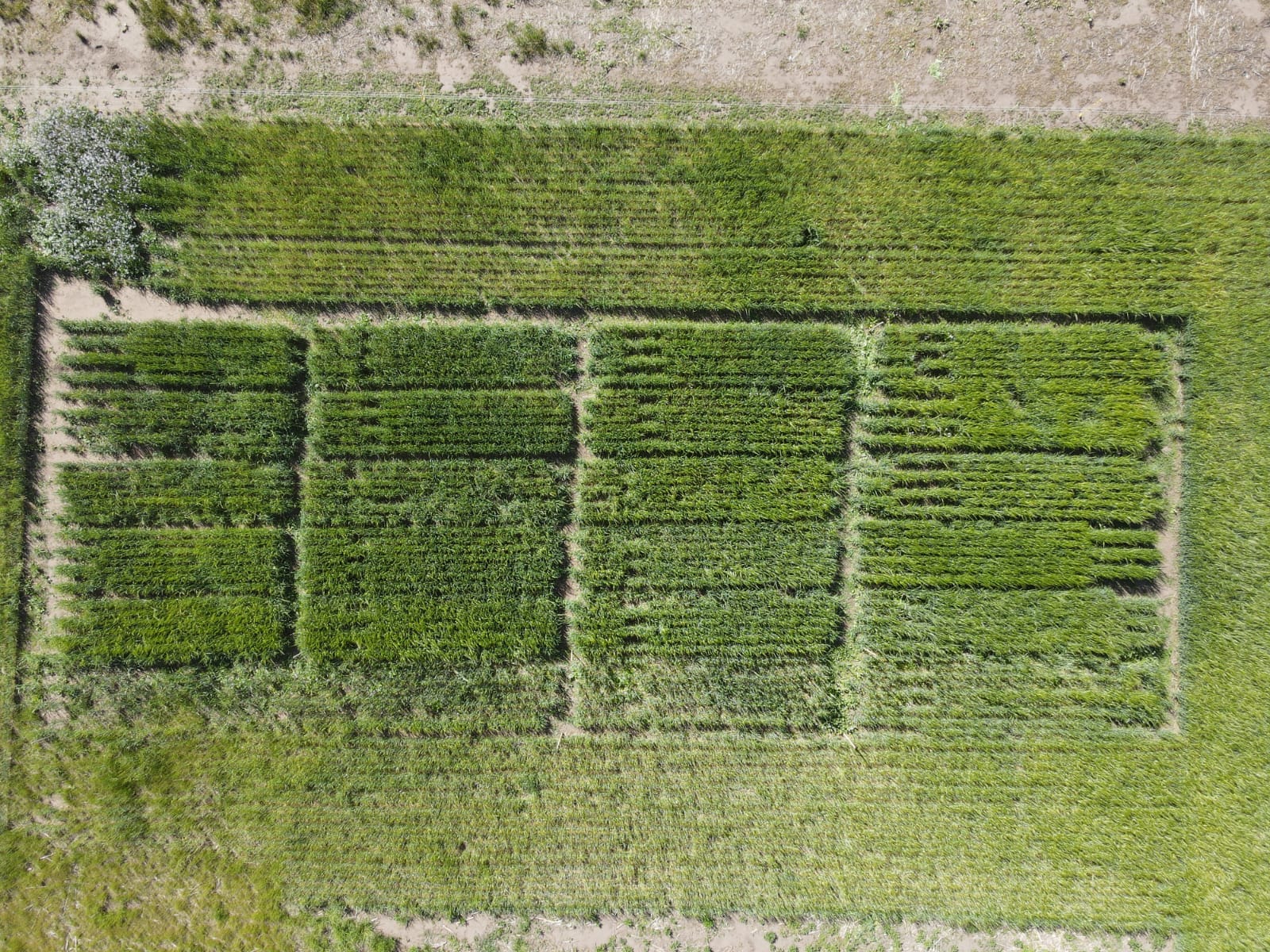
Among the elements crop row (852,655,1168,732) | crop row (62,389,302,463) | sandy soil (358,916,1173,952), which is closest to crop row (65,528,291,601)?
crop row (62,389,302,463)

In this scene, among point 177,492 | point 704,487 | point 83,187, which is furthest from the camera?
point 704,487

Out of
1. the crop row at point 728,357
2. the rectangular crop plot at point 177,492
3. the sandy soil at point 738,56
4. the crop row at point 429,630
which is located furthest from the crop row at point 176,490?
the sandy soil at point 738,56

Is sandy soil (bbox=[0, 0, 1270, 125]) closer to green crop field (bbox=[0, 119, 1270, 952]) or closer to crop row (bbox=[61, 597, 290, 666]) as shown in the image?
green crop field (bbox=[0, 119, 1270, 952])

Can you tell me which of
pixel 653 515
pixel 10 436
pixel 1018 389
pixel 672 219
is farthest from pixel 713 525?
pixel 10 436

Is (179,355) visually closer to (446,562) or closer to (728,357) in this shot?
(446,562)

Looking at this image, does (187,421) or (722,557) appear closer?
(187,421)

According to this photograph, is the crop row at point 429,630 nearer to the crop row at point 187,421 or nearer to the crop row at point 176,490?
the crop row at point 176,490

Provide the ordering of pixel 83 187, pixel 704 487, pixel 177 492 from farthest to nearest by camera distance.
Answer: pixel 704 487
pixel 177 492
pixel 83 187
